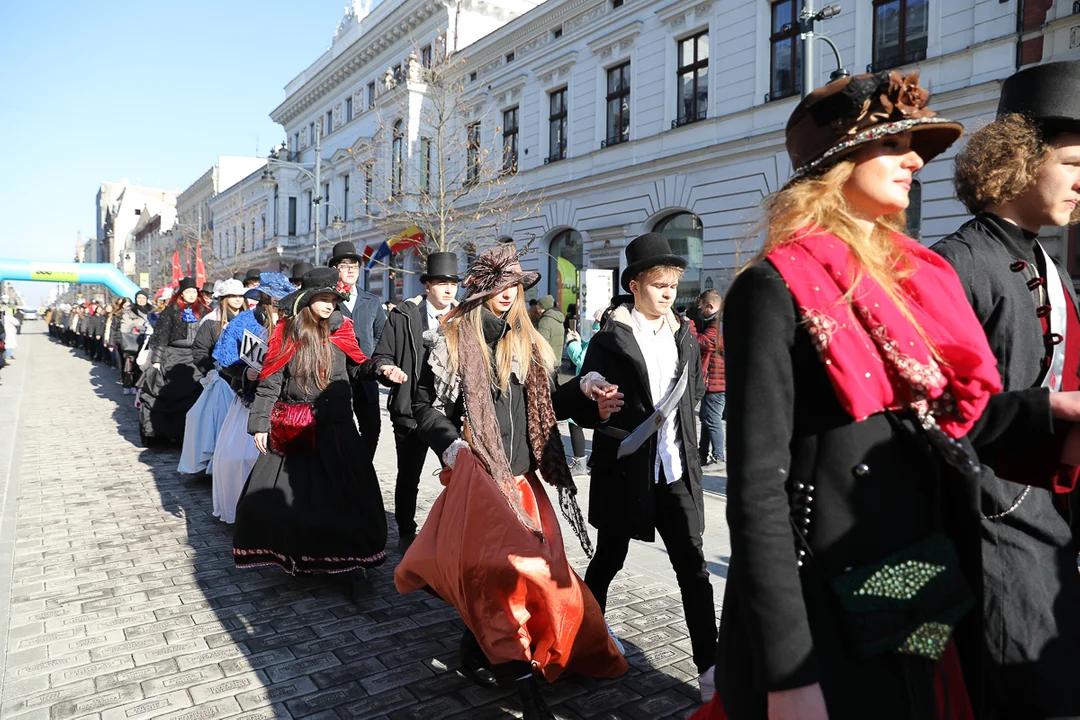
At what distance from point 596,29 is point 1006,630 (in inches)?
837

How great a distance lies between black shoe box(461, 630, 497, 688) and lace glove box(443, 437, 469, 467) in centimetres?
78

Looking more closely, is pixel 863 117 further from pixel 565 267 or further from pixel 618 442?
pixel 565 267

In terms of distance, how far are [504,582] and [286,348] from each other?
252cm

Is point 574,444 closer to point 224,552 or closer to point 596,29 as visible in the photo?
point 224,552

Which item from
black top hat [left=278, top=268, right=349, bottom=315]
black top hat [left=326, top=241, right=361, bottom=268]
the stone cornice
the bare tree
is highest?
the stone cornice

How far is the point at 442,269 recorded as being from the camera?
5.64m

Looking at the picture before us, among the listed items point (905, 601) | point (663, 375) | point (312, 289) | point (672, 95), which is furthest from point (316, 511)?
point (672, 95)

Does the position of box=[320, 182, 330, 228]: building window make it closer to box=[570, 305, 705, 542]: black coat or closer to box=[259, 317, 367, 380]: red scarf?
box=[259, 317, 367, 380]: red scarf

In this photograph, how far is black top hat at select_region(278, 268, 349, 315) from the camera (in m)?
4.74

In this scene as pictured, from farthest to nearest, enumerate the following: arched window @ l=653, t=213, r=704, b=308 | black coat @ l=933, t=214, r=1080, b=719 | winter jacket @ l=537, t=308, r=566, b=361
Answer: arched window @ l=653, t=213, r=704, b=308, winter jacket @ l=537, t=308, r=566, b=361, black coat @ l=933, t=214, r=1080, b=719

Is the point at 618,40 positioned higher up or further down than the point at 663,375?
higher up

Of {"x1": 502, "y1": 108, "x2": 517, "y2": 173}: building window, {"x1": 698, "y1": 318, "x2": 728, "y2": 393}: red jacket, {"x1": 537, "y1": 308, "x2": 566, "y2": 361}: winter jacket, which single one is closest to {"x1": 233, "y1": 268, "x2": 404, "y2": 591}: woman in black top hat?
{"x1": 698, "y1": 318, "x2": 728, "y2": 393}: red jacket

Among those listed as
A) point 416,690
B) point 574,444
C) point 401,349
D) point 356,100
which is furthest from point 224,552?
point 356,100

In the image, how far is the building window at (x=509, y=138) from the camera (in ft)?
78.8
